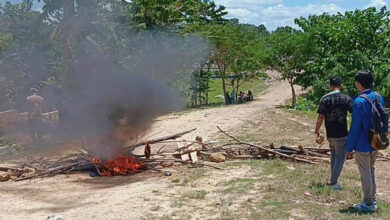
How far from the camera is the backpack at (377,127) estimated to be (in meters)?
5.72

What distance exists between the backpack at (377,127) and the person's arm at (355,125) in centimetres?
13

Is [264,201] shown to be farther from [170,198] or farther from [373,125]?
[373,125]

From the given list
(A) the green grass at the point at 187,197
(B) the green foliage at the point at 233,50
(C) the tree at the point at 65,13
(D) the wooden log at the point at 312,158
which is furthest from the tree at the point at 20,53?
(A) the green grass at the point at 187,197

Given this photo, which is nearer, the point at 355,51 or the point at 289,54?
the point at 355,51

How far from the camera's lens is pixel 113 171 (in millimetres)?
9164

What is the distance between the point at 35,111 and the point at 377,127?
9.92 m

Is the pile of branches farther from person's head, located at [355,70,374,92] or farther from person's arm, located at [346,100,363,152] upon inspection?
person's head, located at [355,70,374,92]

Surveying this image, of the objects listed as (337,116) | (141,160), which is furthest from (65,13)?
(337,116)

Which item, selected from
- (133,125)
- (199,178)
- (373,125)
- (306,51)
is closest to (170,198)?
(199,178)

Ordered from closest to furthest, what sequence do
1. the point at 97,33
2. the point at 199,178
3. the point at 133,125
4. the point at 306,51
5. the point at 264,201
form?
the point at 264,201 → the point at 199,178 → the point at 133,125 → the point at 97,33 → the point at 306,51

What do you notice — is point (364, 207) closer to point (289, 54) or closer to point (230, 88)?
point (289, 54)

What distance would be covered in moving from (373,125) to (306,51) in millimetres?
18383

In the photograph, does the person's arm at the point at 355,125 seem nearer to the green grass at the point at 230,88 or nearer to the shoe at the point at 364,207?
the shoe at the point at 364,207

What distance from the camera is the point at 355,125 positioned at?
19.3 ft
